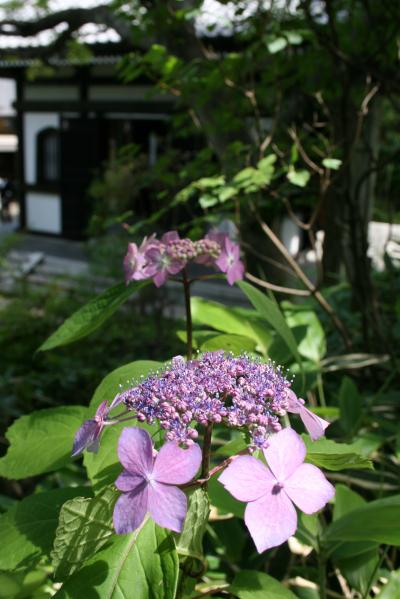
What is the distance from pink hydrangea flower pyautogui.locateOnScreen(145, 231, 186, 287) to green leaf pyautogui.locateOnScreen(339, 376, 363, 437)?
0.49m

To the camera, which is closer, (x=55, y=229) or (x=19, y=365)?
(x=19, y=365)

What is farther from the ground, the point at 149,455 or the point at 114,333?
the point at 149,455

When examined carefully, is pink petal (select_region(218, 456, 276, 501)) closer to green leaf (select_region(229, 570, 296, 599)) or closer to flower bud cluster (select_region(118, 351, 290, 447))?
flower bud cluster (select_region(118, 351, 290, 447))

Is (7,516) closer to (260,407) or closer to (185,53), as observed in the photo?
(260,407)

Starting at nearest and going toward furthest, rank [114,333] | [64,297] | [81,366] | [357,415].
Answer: [357,415], [81,366], [114,333], [64,297]

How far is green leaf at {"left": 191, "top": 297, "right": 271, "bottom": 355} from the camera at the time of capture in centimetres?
116

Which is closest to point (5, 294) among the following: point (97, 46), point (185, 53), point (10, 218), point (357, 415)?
point (185, 53)

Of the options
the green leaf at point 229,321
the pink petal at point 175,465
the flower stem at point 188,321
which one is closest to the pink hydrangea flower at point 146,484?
the pink petal at point 175,465

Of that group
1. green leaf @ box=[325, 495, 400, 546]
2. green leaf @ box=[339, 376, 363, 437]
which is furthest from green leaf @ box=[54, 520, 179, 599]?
green leaf @ box=[339, 376, 363, 437]

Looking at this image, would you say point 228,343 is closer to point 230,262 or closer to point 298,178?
point 230,262

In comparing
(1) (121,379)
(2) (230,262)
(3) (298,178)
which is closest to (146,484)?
(1) (121,379)

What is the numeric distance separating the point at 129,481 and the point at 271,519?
111mm

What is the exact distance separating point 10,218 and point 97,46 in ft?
24.2

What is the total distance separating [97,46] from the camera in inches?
344
